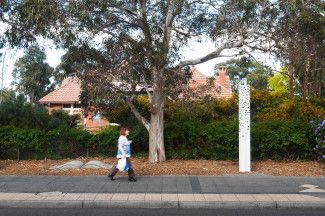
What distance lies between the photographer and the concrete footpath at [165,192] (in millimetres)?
10898

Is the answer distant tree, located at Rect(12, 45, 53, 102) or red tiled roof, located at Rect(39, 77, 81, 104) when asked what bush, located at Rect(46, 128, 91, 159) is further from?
distant tree, located at Rect(12, 45, 53, 102)

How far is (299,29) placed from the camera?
1600 cm

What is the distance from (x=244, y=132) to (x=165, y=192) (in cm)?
451

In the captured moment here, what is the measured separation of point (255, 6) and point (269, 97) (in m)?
8.60

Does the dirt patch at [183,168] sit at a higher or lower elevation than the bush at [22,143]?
lower

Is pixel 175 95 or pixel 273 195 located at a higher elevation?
pixel 175 95

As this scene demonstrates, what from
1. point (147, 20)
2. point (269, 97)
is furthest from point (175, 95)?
point (269, 97)

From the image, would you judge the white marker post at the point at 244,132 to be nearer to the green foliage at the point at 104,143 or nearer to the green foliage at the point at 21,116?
the green foliage at the point at 104,143

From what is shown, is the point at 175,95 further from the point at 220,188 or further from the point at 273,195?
the point at 273,195

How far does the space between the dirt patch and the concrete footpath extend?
894 millimetres

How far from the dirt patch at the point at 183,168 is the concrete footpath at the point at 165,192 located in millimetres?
894

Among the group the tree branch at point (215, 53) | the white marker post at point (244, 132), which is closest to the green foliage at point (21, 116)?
the tree branch at point (215, 53)
